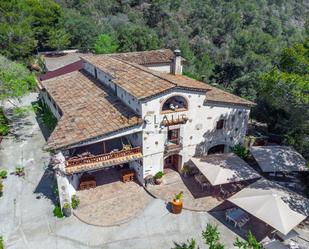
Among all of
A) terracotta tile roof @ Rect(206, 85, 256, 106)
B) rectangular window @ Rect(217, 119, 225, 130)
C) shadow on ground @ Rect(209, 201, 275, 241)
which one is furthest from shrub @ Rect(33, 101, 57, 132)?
shadow on ground @ Rect(209, 201, 275, 241)

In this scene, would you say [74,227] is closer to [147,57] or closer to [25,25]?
[147,57]

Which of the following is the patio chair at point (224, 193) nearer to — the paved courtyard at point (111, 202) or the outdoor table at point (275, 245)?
the outdoor table at point (275, 245)

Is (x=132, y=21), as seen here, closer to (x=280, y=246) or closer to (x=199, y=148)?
(x=199, y=148)

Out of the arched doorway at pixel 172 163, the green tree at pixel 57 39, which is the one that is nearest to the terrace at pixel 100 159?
the arched doorway at pixel 172 163

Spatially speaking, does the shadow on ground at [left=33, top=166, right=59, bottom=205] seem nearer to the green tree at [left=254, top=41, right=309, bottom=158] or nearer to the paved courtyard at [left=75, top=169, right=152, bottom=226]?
the paved courtyard at [left=75, top=169, right=152, bottom=226]

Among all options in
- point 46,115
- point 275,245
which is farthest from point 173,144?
point 46,115

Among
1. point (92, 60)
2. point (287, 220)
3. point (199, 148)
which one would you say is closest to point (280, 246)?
point (287, 220)
